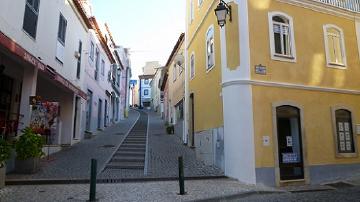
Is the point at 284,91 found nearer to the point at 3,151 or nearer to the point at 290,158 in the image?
the point at 290,158

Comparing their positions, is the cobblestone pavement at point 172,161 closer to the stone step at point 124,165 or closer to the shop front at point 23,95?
the stone step at point 124,165

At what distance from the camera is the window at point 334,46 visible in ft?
41.6

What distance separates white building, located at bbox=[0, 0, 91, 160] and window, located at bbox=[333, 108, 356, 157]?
410 inches

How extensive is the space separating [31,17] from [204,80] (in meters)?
7.15

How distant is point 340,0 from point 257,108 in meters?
6.74

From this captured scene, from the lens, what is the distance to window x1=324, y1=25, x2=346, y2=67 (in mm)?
12672

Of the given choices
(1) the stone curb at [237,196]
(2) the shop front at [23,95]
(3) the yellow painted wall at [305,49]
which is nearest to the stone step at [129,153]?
(2) the shop front at [23,95]

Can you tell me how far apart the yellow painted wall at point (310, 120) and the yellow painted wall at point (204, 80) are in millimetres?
1639

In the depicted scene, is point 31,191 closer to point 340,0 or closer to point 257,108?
point 257,108

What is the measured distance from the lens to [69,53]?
15.3m

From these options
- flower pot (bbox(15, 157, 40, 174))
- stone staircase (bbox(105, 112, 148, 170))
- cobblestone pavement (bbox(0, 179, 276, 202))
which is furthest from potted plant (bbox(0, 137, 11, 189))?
stone staircase (bbox(105, 112, 148, 170))

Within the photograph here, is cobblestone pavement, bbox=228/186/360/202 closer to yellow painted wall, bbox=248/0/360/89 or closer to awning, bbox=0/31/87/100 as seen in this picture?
yellow painted wall, bbox=248/0/360/89

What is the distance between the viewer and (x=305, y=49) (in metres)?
Answer: 12.1

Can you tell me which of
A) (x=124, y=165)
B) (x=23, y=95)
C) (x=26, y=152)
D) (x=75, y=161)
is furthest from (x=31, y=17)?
(x=124, y=165)
